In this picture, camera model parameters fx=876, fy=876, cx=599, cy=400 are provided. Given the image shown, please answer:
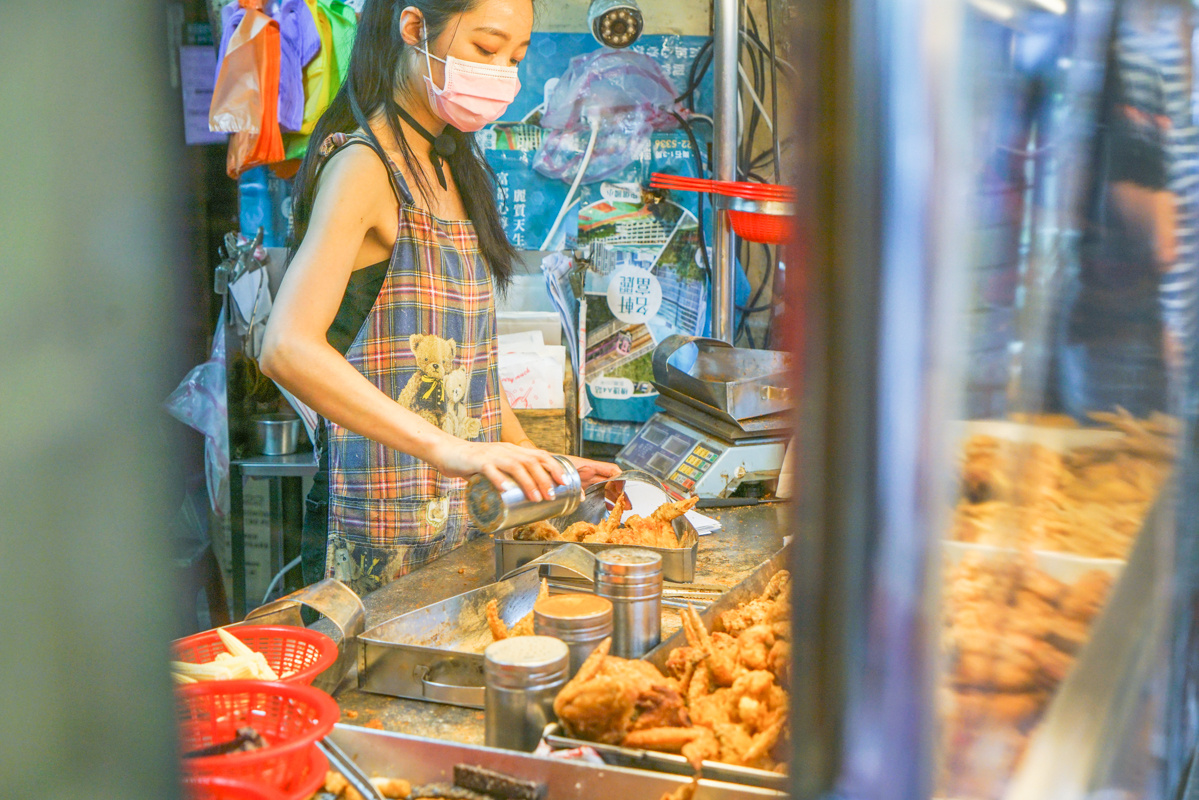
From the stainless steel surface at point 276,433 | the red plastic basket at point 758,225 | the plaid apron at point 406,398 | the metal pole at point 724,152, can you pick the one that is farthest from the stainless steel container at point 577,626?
the stainless steel surface at point 276,433

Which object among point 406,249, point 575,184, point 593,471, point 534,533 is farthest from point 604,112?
point 534,533

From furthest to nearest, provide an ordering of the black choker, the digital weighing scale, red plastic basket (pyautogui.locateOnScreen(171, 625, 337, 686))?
the digital weighing scale, the black choker, red plastic basket (pyautogui.locateOnScreen(171, 625, 337, 686))

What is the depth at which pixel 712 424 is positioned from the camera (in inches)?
124

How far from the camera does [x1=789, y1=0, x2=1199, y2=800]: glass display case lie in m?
0.39

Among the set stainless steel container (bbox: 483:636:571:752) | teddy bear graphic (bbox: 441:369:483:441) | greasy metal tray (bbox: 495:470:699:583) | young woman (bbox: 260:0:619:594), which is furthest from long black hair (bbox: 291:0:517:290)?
stainless steel container (bbox: 483:636:571:752)

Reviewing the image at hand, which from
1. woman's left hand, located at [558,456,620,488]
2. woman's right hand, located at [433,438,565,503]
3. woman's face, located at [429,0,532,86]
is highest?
woman's face, located at [429,0,532,86]

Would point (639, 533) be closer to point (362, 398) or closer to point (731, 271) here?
point (362, 398)

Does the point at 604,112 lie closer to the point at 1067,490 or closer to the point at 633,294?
the point at 633,294

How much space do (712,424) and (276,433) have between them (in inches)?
80.1

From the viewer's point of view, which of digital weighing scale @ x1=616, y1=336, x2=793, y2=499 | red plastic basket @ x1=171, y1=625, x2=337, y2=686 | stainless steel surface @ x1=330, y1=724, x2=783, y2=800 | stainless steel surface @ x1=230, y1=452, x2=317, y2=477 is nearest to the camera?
stainless steel surface @ x1=330, y1=724, x2=783, y2=800

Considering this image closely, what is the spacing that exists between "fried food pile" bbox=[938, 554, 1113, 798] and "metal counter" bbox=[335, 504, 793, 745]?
1.41ft

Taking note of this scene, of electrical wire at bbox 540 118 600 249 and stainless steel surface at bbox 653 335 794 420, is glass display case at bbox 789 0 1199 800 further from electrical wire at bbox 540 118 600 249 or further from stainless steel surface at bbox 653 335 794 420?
electrical wire at bbox 540 118 600 249

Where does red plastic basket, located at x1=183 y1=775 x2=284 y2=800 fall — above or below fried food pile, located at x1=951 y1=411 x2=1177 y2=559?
below

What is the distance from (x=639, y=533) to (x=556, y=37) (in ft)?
9.66
